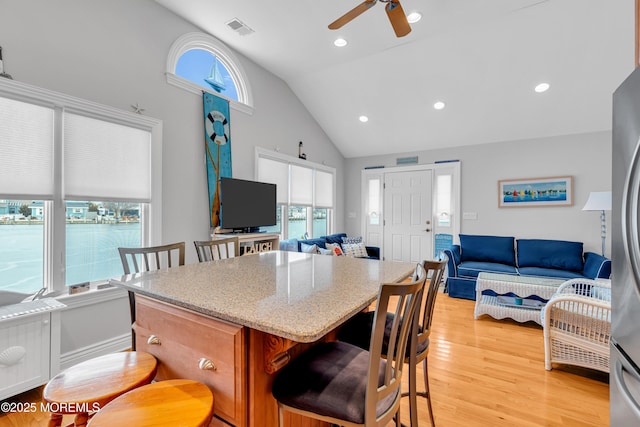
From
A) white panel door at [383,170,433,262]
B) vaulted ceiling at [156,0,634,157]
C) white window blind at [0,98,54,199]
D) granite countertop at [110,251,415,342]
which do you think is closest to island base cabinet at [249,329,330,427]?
granite countertop at [110,251,415,342]

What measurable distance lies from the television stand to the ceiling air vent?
2409 millimetres

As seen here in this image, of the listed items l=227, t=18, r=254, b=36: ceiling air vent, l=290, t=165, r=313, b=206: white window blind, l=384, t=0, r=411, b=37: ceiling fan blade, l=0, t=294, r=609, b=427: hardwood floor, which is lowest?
l=0, t=294, r=609, b=427: hardwood floor

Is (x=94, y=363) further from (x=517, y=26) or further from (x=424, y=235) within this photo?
(x=424, y=235)

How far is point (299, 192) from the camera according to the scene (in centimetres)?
514

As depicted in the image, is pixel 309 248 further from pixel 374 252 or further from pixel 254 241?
pixel 374 252

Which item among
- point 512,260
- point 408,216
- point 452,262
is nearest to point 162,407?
point 452,262

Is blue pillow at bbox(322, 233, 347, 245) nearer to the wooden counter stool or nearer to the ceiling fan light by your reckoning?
the ceiling fan light

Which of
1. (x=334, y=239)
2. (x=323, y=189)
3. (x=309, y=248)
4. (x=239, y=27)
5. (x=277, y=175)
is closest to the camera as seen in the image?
(x=239, y=27)

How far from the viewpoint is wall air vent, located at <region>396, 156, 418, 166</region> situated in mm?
5836

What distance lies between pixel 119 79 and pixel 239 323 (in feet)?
9.35

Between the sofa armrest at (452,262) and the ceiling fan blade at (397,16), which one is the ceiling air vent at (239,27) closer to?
the ceiling fan blade at (397,16)

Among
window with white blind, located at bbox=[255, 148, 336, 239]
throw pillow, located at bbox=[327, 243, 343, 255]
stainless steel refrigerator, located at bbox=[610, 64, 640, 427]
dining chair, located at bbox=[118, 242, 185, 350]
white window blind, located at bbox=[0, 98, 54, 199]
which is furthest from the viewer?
throw pillow, located at bbox=[327, 243, 343, 255]

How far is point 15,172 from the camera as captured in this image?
82.5 inches

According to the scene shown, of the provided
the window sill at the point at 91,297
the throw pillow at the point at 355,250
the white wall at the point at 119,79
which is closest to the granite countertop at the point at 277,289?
the window sill at the point at 91,297
